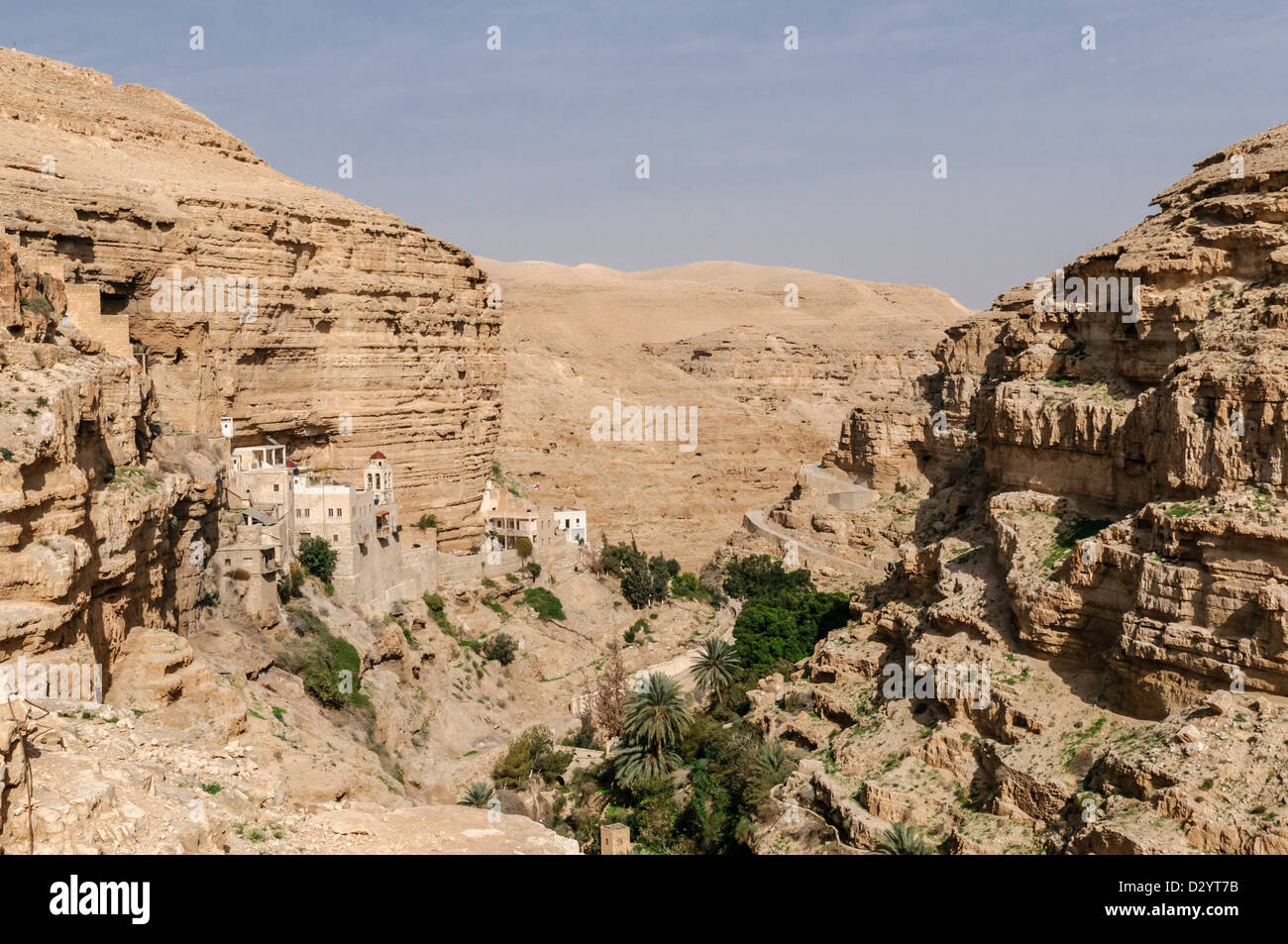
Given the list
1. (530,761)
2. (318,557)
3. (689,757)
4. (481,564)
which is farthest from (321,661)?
(481,564)

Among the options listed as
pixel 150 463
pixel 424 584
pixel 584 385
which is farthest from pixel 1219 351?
pixel 584 385

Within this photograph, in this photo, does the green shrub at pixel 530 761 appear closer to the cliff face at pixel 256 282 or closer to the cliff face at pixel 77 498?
the cliff face at pixel 77 498

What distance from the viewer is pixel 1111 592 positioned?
63.8 feet

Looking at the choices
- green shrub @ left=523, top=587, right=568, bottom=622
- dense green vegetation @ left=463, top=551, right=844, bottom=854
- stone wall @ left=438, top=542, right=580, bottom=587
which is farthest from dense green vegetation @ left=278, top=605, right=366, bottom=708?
green shrub @ left=523, top=587, right=568, bottom=622

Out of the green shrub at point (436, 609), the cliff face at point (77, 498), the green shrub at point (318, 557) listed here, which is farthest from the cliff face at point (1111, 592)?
the cliff face at point (77, 498)

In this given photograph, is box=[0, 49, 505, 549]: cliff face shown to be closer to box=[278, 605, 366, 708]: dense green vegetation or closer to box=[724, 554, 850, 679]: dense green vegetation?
box=[278, 605, 366, 708]: dense green vegetation

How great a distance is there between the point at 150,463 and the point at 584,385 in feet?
138

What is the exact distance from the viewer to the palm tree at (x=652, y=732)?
27391mm

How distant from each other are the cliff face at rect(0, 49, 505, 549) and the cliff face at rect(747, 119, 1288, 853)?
574 inches

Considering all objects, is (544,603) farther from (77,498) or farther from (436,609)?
(77,498)

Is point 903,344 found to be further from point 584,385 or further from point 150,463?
point 150,463

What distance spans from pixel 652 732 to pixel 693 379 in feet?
145

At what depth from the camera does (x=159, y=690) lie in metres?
18.0

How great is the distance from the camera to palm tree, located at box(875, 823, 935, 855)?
1792 cm
